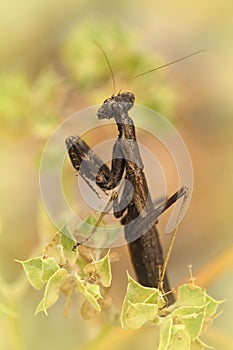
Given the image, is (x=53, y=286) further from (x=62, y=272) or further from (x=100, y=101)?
(x=100, y=101)

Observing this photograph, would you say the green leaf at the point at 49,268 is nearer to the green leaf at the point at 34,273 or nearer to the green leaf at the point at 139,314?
the green leaf at the point at 34,273

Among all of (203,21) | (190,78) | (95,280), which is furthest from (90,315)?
(203,21)

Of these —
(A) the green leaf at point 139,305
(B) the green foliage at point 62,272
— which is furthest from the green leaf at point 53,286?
(A) the green leaf at point 139,305

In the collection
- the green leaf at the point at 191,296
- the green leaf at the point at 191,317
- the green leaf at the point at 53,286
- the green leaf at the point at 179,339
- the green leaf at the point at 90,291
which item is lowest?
the green leaf at the point at 179,339

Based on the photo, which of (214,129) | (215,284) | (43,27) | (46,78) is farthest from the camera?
(43,27)

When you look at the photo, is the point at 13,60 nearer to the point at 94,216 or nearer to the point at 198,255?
the point at 198,255

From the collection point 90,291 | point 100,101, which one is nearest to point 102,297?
point 90,291

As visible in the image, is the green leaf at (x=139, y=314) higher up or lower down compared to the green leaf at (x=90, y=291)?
lower down
